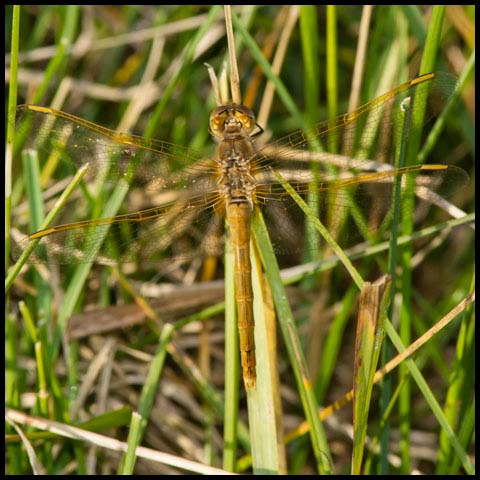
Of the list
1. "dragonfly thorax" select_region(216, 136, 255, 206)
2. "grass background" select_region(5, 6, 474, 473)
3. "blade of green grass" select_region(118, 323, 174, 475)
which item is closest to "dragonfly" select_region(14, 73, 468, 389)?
"dragonfly thorax" select_region(216, 136, 255, 206)

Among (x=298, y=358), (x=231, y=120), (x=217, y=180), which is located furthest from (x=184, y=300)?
(x=298, y=358)

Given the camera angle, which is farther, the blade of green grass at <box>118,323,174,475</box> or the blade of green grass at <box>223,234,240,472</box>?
the blade of green grass at <box>223,234,240,472</box>

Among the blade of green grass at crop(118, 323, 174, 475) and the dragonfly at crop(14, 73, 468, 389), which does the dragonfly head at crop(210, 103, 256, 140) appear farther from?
the blade of green grass at crop(118, 323, 174, 475)

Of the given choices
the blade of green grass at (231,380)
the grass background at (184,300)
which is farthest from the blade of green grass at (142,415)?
the blade of green grass at (231,380)

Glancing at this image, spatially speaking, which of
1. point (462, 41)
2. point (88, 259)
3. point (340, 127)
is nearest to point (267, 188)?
point (340, 127)

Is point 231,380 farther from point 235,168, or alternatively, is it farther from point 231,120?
point 231,120

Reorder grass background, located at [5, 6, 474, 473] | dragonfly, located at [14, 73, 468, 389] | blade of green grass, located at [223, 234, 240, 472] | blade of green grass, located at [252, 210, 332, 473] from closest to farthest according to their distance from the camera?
blade of green grass, located at [252, 210, 332, 473]
blade of green grass, located at [223, 234, 240, 472]
dragonfly, located at [14, 73, 468, 389]
grass background, located at [5, 6, 474, 473]

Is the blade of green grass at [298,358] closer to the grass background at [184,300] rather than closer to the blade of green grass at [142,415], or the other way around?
the grass background at [184,300]
